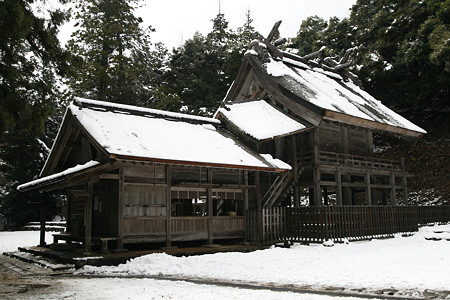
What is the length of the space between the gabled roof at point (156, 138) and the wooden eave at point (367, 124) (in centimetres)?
428

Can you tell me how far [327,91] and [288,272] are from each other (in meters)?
15.6

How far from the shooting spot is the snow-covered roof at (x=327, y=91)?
2069cm

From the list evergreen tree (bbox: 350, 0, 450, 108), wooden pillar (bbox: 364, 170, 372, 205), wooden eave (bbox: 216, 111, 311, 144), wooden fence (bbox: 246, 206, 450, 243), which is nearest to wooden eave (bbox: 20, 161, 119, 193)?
wooden fence (bbox: 246, 206, 450, 243)

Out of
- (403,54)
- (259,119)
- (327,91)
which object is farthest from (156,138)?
(403,54)

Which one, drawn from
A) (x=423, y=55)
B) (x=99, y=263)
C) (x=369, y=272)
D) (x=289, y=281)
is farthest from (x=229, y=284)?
(x=423, y=55)

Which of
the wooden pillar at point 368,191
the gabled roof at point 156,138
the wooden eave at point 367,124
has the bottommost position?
the wooden pillar at point 368,191

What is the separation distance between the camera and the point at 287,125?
19328mm

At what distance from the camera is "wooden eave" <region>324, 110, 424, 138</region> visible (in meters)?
19.4

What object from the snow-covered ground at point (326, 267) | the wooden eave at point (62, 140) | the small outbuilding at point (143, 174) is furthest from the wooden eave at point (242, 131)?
the wooden eave at point (62, 140)

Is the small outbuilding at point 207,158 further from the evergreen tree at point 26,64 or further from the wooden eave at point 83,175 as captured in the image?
the evergreen tree at point 26,64

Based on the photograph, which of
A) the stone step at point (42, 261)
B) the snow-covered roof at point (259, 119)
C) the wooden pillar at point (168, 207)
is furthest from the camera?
the snow-covered roof at point (259, 119)

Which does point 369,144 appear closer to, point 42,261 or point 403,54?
point 403,54

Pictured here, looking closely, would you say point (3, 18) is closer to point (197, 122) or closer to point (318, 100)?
point (197, 122)

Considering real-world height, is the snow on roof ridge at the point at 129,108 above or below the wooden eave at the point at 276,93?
below
